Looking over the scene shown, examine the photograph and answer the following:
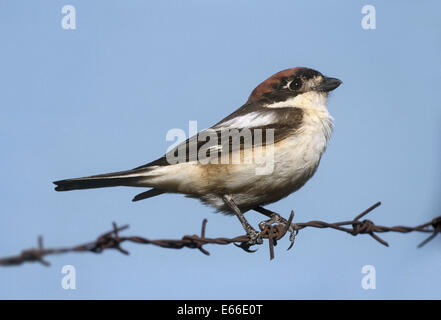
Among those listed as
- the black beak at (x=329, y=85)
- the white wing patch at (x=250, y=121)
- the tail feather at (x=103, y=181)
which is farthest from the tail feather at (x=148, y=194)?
the black beak at (x=329, y=85)

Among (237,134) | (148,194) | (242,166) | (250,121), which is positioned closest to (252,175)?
(242,166)

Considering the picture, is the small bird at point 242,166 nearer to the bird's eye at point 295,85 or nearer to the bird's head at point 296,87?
the bird's head at point 296,87

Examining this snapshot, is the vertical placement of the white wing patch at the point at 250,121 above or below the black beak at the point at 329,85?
below

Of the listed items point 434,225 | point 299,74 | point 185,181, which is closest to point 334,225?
point 434,225

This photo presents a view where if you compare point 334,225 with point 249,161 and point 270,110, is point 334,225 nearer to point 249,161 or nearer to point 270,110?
point 249,161

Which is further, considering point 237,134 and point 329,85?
point 329,85

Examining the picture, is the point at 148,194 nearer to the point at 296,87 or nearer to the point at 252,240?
the point at 252,240
